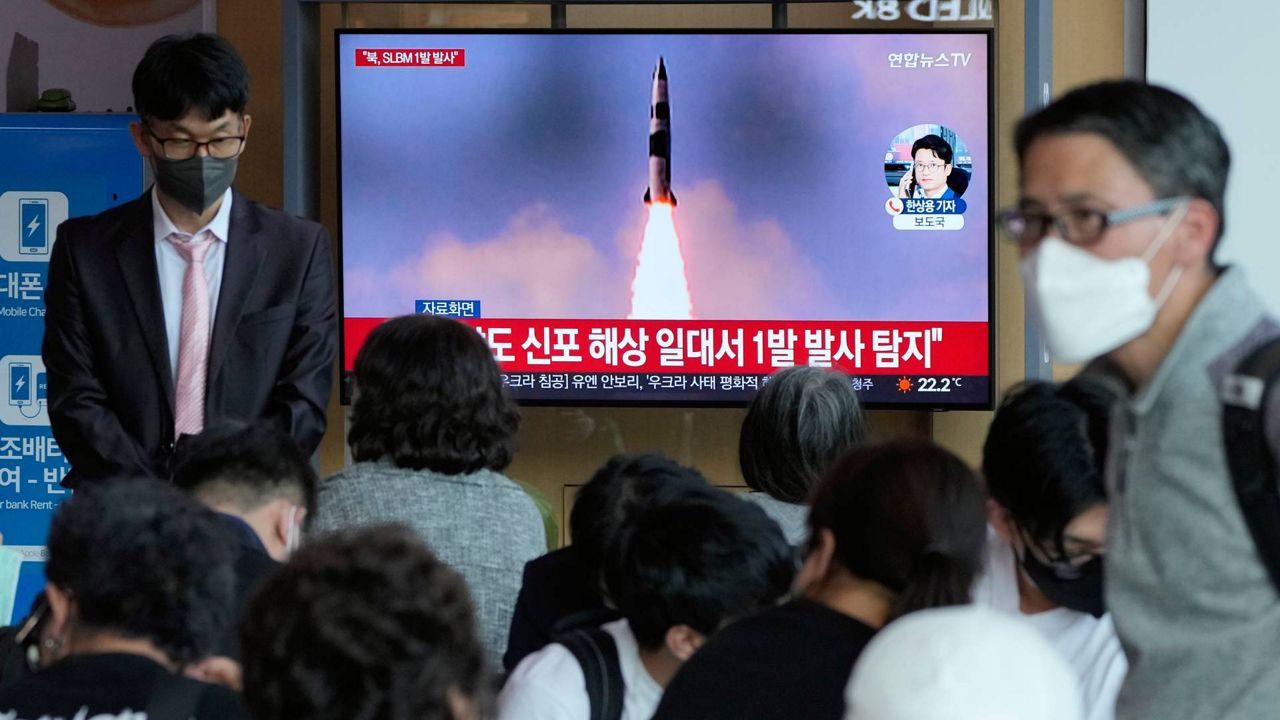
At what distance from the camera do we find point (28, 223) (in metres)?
5.04

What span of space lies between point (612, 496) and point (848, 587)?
2.79 feet

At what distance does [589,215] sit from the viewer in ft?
15.0

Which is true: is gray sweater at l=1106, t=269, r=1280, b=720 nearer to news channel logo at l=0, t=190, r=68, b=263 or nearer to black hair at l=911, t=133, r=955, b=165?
black hair at l=911, t=133, r=955, b=165

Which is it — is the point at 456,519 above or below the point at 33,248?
below

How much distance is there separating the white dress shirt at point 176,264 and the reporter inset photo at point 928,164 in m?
2.11

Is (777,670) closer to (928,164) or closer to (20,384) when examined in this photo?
(928,164)

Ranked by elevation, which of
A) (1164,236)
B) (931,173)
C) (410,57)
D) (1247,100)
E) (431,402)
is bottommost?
(431,402)

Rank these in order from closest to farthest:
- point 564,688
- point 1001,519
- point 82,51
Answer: point 564,688 < point 1001,519 < point 82,51

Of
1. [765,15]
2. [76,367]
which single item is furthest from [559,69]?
[76,367]

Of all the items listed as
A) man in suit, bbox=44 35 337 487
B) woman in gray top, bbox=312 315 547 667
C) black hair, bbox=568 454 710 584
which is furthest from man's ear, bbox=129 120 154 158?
black hair, bbox=568 454 710 584

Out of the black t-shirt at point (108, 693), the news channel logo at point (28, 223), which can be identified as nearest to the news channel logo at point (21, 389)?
the news channel logo at point (28, 223)

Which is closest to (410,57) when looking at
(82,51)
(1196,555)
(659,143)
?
Answer: (659,143)

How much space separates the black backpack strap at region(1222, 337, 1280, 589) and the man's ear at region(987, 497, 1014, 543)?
0.93 meters

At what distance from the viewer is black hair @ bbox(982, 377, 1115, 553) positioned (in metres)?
2.18
